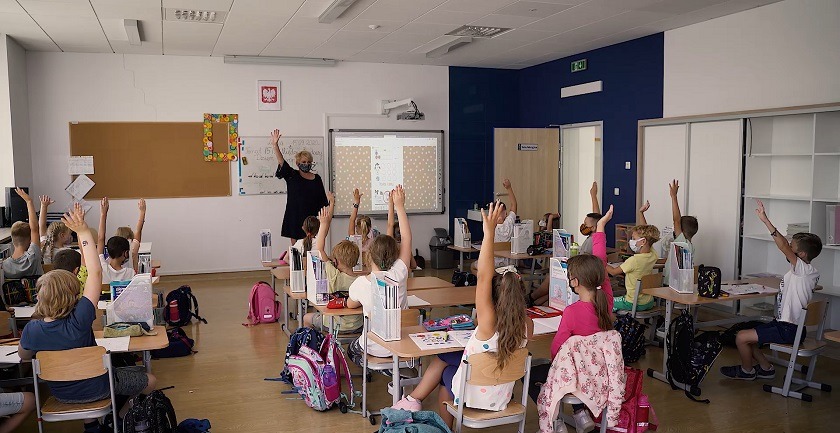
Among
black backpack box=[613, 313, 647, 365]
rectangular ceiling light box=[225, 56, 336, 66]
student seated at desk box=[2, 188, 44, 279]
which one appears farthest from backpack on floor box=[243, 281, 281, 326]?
rectangular ceiling light box=[225, 56, 336, 66]

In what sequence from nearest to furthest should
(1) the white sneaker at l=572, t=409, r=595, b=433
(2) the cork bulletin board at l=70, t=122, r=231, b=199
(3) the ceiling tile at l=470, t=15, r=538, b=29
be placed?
(1) the white sneaker at l=572, t=409, r=595, b=433
(3) the ceiling tile at l=470, t=15, r=538, b=29
(2) the cork bulletin board at l=70, t=122, r=231, b=199

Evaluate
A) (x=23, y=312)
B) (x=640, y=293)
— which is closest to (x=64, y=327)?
(x=23, y=312)

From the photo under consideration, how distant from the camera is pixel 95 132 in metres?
9.20

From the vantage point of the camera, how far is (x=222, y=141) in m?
9.75

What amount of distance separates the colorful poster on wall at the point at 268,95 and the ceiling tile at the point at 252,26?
52 centimetres

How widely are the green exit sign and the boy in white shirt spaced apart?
16.2 ft

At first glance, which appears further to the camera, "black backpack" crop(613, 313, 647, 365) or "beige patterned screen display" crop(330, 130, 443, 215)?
"beige patterned screen display" crop(330, 130, 443, 215)

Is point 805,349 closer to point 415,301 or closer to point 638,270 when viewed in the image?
point 638,270

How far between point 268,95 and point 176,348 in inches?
198

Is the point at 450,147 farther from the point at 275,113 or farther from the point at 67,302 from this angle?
the point at 67,302

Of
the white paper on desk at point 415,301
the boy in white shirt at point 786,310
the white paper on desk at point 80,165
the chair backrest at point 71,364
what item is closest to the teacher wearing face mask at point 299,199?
the white paper on desk at point 80,165

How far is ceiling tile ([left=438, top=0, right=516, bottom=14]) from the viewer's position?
6.42 metres

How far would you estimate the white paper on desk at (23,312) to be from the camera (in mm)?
4477

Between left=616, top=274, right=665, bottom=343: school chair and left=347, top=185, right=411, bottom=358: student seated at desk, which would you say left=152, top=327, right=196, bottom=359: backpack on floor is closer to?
left=347, top=185, right=411, bottom=358: student seated at desk
